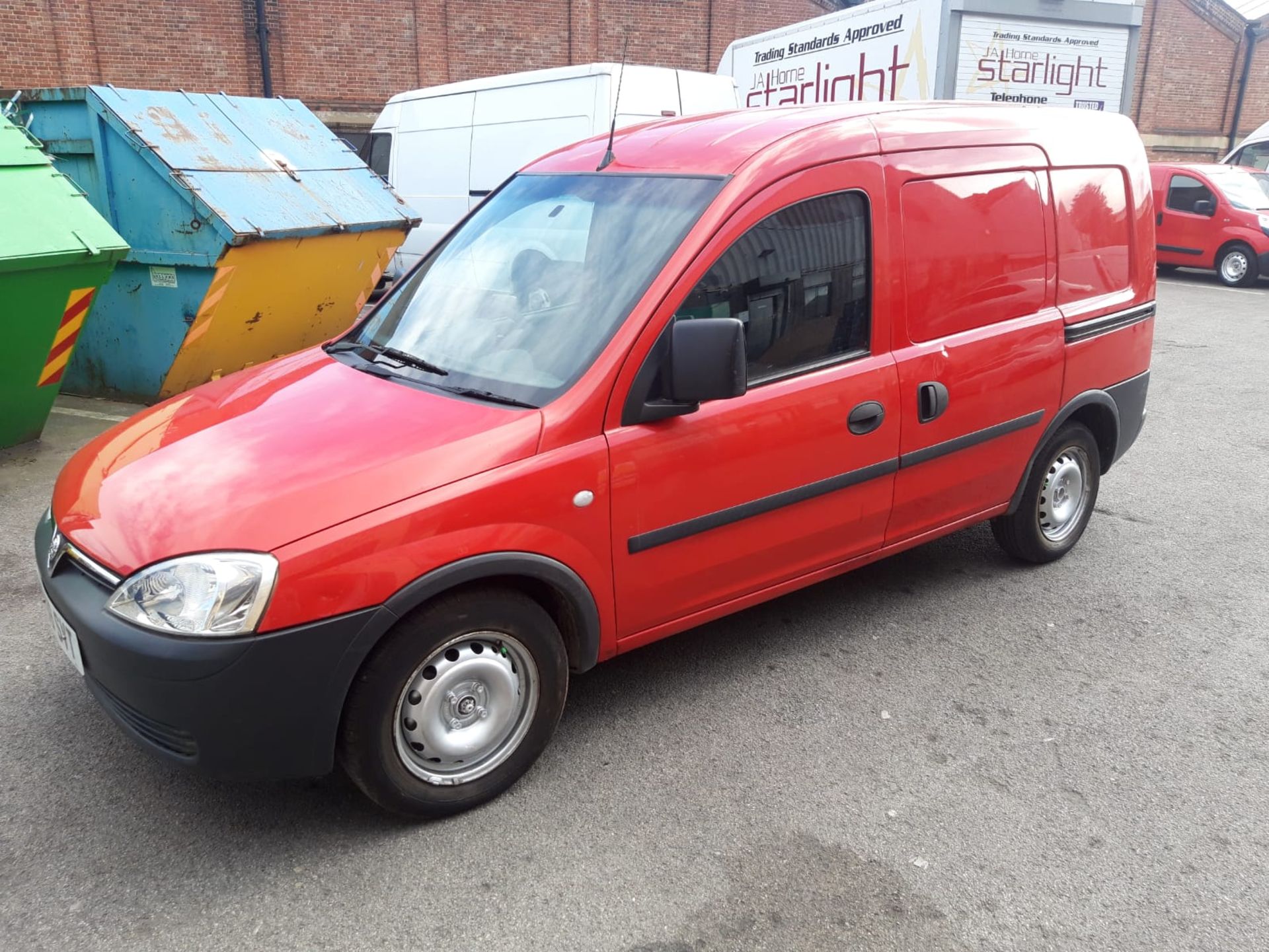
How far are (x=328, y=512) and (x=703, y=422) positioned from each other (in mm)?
1179

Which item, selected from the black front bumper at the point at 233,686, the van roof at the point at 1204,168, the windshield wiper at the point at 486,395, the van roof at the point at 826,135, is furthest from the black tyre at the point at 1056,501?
the van roof at the point at 1204,168

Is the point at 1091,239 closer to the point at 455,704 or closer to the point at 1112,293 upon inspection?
the point at 1112,293

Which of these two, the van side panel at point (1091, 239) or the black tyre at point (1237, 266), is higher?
the van side panel at point (1091, 239)

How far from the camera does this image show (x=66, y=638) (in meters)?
2.88

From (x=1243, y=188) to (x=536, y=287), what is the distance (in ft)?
49.8

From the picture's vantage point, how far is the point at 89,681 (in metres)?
2.84

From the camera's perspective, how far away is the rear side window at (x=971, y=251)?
3.73 meters

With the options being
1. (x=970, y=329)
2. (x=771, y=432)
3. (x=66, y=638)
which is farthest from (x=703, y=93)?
(x=66, y=638)

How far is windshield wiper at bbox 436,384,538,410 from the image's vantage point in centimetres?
303

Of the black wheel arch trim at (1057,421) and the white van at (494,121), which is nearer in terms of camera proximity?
the black wheel arch trim at (1057,421)

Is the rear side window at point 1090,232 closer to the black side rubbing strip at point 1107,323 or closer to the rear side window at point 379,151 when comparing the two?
the black side rubbing strip at point 1107,323

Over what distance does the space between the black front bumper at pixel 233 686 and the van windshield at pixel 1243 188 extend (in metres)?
15.9

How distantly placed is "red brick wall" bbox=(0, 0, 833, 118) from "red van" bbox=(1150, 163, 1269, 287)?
10552 mm

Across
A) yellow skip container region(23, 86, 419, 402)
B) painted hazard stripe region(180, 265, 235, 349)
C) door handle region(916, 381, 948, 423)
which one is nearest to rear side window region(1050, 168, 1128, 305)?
door handle region(916, 381, 948, 423)
